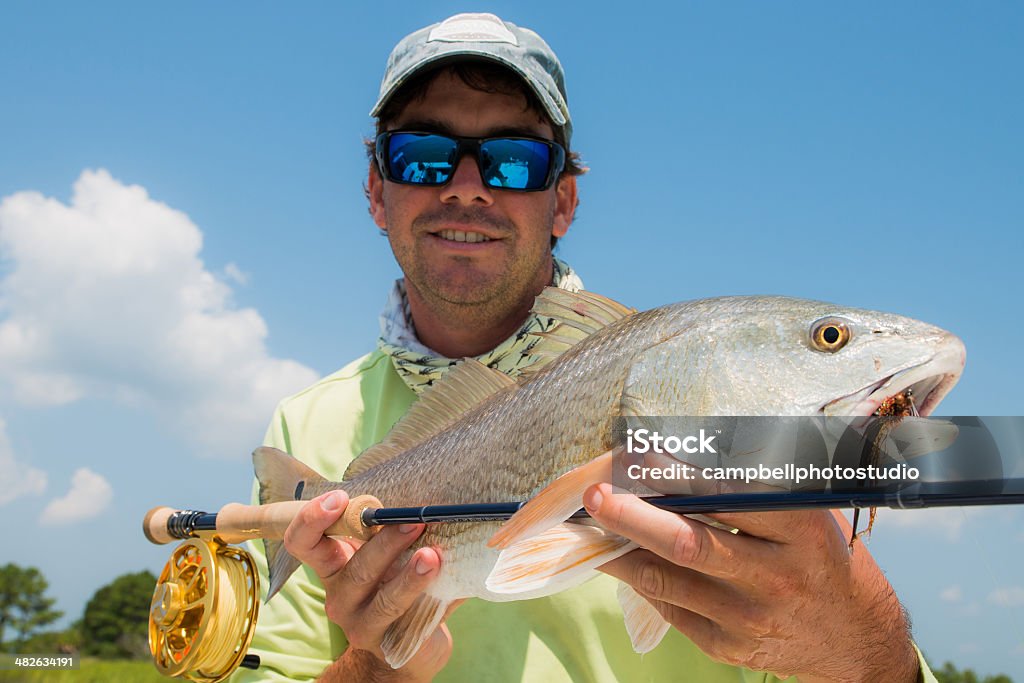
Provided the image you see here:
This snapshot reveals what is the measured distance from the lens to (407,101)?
14.6 ft

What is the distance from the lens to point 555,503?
2141mm

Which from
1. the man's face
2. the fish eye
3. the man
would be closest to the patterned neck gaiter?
the man

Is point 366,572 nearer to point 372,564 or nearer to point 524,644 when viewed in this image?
point 372,564

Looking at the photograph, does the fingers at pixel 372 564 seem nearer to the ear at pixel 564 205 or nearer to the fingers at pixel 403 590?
the fingers at pixel 403 590

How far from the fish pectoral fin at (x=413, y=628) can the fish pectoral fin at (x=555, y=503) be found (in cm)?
83

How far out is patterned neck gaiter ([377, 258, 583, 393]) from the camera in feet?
13.4

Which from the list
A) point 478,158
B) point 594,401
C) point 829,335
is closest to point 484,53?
point 478,158

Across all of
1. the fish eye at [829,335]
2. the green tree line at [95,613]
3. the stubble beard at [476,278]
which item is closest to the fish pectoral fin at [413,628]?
the fish eye at [829,335]

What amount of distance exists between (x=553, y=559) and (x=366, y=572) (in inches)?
37.2

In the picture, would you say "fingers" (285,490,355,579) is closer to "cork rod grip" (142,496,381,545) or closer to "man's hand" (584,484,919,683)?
"cork rod grip" (142,496,381,545)

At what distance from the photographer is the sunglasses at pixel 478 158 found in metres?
4.15

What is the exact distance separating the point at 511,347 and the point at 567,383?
5.37 feet

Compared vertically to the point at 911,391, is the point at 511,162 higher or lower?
higher

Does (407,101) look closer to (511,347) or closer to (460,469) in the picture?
(511,347)
